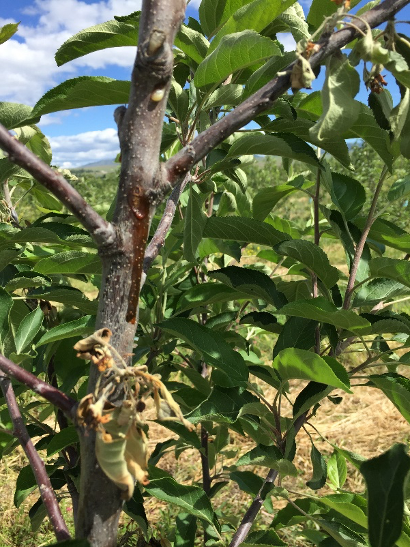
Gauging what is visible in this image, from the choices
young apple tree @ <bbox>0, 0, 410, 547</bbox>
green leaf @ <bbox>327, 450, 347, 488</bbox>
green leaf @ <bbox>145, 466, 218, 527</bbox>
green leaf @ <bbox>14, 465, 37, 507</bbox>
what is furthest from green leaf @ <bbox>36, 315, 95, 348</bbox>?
green leaf @ <bbox>327, 450, 347, 488</bbox>

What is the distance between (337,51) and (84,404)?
0.55 metres

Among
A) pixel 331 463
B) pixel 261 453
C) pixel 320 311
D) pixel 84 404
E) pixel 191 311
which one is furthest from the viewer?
pixel 331 463

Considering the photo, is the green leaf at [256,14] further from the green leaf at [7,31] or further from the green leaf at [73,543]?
the green leaf at [73,543]

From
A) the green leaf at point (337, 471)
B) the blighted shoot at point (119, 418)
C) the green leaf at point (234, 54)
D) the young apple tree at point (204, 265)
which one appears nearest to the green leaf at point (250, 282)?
the young apple tree at point (204, 265)

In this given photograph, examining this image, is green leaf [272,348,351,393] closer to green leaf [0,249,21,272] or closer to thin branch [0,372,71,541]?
thin branch [0,372,71,541]

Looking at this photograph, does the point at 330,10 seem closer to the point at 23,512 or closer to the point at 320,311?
the point at 320,311

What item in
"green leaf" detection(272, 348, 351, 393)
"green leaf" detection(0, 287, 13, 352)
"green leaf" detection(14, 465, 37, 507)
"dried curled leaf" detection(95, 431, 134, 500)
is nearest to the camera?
"dried curled leaf" detection(95, 431, 134, 500)

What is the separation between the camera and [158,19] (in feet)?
1.99

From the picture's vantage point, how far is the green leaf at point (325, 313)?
880mm

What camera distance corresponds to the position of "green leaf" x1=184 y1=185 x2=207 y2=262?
104 centimetres

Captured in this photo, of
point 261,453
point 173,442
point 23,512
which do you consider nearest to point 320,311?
point 261,453

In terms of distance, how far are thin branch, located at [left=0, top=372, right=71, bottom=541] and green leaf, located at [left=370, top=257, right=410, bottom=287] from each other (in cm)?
76

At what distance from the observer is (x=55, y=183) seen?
587mm

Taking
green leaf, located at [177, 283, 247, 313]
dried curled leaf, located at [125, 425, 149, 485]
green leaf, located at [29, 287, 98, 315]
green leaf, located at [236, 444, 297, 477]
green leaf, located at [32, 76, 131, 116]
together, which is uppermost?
green leaf, located at [32, 76, 131, 116]
